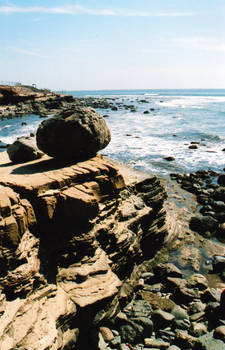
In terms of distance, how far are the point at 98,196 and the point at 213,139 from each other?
28.2 meters

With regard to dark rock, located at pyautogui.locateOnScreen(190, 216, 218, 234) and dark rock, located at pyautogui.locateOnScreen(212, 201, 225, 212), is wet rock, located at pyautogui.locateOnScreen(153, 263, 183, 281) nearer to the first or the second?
dark rock, located at pyautogui.locateOnScreen(190, 216, 218, 234)

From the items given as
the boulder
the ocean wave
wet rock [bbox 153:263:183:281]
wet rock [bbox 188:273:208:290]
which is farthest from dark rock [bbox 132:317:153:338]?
the ocean wave

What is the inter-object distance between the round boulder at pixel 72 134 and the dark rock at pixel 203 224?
22.2 ft

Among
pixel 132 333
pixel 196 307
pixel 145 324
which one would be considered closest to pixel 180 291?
pixel 196 307

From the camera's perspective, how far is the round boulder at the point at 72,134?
845cm

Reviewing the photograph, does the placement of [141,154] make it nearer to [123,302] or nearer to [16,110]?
[123,302]

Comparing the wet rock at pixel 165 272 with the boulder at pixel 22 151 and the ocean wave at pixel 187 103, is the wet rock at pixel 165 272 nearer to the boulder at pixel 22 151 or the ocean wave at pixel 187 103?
the boulder at pixel 22 151

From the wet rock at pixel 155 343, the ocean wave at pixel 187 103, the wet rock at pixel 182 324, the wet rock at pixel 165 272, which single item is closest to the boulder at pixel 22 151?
the wet rock at pixel 165 272

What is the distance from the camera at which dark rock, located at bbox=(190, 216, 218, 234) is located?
12695 mm

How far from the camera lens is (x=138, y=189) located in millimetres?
10648

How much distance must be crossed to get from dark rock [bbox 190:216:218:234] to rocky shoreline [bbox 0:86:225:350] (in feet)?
5.79

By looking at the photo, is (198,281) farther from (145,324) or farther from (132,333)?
(132,333)

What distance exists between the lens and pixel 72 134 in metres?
8.43

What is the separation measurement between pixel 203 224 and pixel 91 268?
7.58 metres
